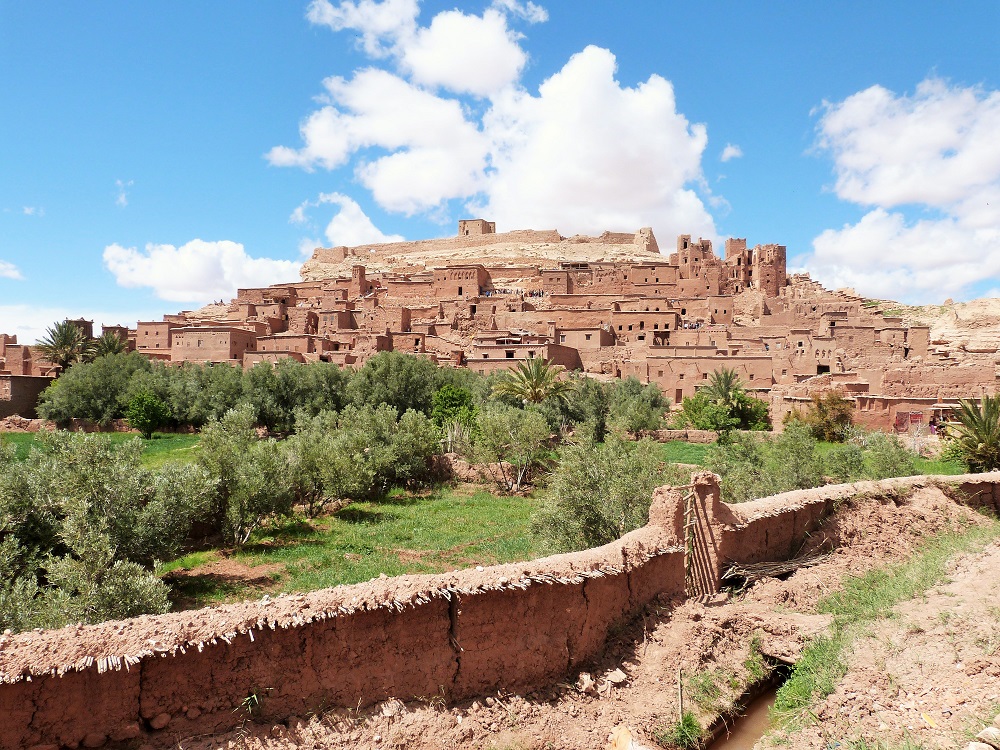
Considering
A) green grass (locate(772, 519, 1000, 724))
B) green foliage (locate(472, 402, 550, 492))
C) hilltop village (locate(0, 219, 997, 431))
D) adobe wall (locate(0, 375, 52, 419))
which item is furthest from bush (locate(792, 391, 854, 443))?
adobe wall (locate(0, 375, 52, 419))

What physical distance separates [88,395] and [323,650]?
103 feet

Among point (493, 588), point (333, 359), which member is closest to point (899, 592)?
point (493, 588)

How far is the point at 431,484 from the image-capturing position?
64.3 ft

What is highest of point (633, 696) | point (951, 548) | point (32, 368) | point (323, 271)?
point (323, 271)

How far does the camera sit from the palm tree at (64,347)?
1430 inches

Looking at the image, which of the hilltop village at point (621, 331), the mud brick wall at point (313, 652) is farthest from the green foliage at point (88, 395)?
the mud brick wall at point (313, 652)

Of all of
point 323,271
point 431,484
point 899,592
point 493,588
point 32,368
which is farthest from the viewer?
point 323,271

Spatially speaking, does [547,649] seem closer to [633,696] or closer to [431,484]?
[633,696]

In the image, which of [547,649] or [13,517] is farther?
[13,517]

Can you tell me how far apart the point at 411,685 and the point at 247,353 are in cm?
3604

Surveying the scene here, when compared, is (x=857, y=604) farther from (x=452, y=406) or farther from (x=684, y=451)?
(x=452, y=406)

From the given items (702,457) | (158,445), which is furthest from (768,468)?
(158,445)

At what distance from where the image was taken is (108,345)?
3891 centimetres

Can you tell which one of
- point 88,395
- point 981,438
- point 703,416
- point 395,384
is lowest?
point 981,438
